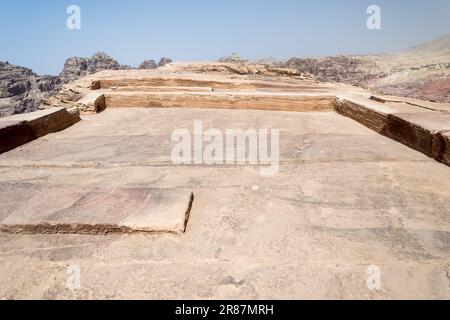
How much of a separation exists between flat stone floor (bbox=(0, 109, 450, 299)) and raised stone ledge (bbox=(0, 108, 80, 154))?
14 cm

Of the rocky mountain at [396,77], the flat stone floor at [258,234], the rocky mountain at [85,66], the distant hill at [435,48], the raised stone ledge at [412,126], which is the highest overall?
the distant hill at [435,48]

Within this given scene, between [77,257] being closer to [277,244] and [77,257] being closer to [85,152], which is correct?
[277,244]

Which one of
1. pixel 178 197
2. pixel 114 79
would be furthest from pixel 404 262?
pixel 114 79

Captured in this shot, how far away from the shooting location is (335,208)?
1.92 m

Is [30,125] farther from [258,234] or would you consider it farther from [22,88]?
[22,88]

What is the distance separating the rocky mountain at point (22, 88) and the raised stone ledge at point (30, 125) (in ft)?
198

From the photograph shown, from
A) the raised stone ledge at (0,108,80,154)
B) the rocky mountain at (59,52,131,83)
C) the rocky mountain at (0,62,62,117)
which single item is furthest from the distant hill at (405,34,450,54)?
the raised stone ledge at (0,108,80,154)

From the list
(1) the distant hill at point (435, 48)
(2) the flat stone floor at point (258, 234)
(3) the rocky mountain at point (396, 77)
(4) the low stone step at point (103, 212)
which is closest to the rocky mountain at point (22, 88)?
(3) the rocky mountain at point (396, 77)

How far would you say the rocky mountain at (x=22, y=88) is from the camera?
5992 centimetres

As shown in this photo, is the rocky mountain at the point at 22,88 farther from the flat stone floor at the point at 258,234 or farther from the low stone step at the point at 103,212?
the low stone step at the point at 103,212

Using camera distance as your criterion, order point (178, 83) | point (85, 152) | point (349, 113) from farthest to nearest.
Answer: point (178, 83), point (349, 113), point (85, 152)

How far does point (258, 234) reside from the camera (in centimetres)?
165

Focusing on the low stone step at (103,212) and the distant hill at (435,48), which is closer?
the low stone step at (103,212)
